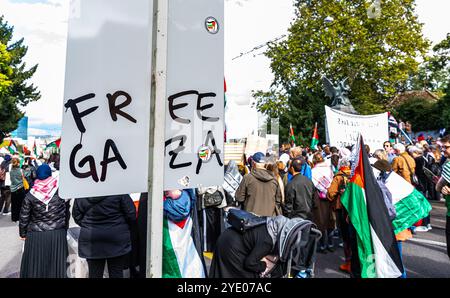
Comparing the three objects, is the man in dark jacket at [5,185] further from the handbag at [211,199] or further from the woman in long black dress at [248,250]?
the woman in long black dress at [248,250]

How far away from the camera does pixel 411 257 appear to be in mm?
5723

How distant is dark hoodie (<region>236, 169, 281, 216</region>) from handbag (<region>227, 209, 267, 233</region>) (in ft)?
7.27

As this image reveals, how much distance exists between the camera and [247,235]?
2916 millimetres

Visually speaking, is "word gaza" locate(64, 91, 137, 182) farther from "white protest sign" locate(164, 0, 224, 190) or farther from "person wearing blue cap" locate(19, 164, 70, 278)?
"person wearing blue cap" locate(19, 164, 70, 278)

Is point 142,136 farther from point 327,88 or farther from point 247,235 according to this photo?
point 327,88

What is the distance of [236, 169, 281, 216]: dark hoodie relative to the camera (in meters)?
5.23

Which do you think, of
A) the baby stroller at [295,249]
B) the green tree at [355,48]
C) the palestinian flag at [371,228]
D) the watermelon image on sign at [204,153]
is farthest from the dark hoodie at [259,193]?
the green tree at [355,48]

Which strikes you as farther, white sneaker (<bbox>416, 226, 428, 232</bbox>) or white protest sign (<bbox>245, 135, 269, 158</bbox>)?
white protest sign (<bbox>245, 135, 269, 158</bbox>)

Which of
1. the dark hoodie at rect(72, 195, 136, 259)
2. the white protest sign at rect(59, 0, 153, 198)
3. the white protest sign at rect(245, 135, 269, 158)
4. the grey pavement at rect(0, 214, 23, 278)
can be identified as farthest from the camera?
the white protest sign at rect(245, 135, 269, 158)

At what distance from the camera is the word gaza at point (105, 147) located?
55.5 inches

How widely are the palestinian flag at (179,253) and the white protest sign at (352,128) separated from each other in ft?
24.6

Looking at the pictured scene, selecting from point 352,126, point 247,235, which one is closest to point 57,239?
point 247,235

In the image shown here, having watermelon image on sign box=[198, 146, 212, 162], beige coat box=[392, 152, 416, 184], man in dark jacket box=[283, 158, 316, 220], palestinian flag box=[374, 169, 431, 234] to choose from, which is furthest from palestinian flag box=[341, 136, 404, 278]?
beige coat box=[392, 152, 416, 184]

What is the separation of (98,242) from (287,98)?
26483mm
